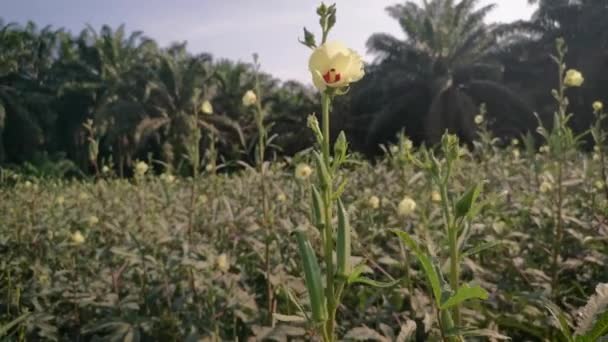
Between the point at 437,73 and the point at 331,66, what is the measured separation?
21.7 meters

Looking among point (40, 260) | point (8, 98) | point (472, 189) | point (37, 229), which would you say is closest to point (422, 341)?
point (472, 189)

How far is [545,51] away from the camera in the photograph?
20.9 metres

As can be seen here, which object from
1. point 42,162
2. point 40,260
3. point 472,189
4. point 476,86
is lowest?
point 40,260

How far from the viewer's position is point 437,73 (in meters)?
21.7

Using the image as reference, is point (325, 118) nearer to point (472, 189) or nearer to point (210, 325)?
point (472, 189)

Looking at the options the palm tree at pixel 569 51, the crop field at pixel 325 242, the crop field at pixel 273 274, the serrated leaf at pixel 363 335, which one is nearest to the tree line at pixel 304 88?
the palm tree at pixel 569 51

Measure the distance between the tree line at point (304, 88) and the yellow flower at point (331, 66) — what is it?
1687cm

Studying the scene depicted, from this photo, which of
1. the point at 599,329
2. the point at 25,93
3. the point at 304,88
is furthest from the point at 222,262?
the point at 25,93

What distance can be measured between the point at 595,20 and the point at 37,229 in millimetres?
21117

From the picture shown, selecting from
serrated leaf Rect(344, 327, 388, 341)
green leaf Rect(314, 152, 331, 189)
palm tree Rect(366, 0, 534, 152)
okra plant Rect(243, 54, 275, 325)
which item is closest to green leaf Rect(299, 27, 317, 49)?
green leaf Rect(314, 152, 331, 189)

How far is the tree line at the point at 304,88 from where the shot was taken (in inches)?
796

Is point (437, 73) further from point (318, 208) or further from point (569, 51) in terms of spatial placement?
point (318, 208)

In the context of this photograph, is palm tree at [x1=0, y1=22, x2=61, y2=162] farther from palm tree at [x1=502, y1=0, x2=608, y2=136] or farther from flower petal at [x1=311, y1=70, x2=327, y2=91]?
flower petal at [x1=311, y1=70, x2=327, y2=91]

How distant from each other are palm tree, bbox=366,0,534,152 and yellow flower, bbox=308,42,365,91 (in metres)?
19.7
